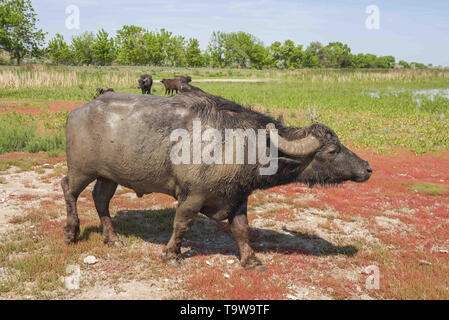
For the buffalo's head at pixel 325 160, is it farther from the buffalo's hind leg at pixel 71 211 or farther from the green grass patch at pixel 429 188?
the green grass patch at pixel 429 188

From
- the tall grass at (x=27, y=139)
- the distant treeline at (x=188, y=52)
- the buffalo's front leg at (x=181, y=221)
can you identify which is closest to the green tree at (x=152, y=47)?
the distant treeline at (x=188, y=52)

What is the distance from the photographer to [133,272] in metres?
4.44

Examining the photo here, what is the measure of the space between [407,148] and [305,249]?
960 cm

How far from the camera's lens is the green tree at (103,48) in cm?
7838

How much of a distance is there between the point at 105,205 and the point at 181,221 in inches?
59.8

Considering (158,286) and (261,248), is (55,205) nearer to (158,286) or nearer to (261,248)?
(158,286)

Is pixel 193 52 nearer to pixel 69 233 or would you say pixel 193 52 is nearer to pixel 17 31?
pixel 17 31

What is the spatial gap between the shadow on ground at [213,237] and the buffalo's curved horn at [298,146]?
69.4 inches

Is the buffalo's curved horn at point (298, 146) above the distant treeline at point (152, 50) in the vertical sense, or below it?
below

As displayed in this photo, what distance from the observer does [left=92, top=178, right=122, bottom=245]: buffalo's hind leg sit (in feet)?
17.1

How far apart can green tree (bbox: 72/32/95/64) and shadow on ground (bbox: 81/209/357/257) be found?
3391 inches

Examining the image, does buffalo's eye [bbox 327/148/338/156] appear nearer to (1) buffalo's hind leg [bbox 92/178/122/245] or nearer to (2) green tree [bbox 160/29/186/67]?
(1) buffalo's hind leg [bbox 92/178/122/245]
